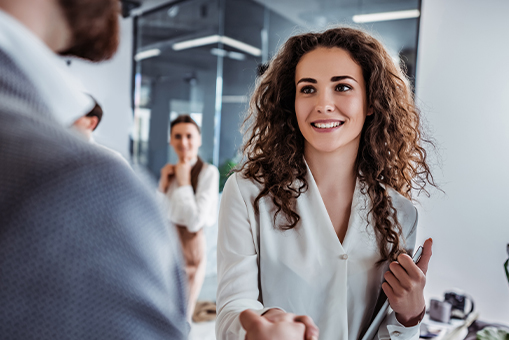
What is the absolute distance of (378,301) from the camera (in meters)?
1.14

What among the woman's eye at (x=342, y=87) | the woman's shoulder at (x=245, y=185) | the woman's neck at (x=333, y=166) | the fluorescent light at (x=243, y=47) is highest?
the fluorescent light at (x=243, y=47)

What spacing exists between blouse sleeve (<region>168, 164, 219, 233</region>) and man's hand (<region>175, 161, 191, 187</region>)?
0.27 ft

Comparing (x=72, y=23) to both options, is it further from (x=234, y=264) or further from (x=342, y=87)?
(x=342, y=87)

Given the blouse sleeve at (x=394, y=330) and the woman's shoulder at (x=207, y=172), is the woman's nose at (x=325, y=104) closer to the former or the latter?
the blouse sleeve at (x=394, y=330)

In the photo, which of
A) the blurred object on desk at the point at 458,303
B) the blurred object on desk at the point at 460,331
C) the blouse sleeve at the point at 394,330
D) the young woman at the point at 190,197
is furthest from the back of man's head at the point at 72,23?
the young woman at the point at 190,197

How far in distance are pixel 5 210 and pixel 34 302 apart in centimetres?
7

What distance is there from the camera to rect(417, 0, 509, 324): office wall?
223 cm

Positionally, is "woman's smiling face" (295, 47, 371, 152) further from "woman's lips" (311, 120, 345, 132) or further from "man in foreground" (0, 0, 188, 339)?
"man in foreground" (0, 0, 188, 339)

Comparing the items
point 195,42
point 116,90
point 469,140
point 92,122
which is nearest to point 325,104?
point 92,122

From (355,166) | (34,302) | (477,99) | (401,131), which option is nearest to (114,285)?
(34,302)

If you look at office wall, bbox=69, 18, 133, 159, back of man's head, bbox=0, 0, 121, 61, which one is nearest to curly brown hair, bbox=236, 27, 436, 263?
back of man's head, bbox=0, 0, 121, 61

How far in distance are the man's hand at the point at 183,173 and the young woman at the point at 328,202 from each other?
186 cm

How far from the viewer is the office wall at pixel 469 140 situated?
2229 millimetres

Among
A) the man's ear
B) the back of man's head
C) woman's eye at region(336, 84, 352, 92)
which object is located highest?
woman's eye at region(336, 84, 352, 92)
